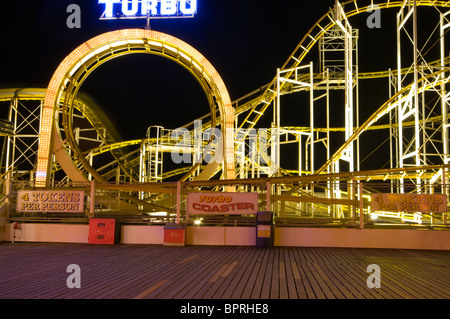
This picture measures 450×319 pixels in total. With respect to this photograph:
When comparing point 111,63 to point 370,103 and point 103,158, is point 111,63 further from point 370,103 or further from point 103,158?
point 370,103

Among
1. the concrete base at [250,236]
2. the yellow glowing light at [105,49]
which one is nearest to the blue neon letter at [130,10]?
the yellow glowing light at [105,49]

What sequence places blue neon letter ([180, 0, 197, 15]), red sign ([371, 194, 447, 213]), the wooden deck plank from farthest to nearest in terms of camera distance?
1. blue neon letter ([180, 0, 197, 15])
2. red sign ([371, 194, 447, 213])
3. the wooden deck plank

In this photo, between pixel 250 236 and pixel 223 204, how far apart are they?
118 cm

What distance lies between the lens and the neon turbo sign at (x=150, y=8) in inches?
669

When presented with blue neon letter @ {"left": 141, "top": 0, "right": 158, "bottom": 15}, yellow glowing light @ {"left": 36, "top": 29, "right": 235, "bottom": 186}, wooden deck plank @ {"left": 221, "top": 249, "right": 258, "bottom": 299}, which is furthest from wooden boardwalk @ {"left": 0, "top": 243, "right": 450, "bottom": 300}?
blue neon letter @ {"left": 141, "top": 0, "right": 158, "bottom": 15}

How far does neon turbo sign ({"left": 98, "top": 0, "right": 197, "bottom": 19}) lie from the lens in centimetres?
1698

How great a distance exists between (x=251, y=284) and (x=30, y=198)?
8.82 meters

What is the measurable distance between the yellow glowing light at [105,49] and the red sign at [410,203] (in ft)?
19.8

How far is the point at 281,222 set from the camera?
12.4 m

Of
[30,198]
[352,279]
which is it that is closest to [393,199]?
[352,279]

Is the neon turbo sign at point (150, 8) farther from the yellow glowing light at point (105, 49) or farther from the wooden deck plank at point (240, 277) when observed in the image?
the wooden deck plank at point (240, 277)

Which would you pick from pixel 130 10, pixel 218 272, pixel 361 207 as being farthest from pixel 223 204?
pixel 130 10

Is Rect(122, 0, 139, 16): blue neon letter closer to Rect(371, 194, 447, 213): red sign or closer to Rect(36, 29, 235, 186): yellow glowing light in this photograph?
Rect(36, 29, 235, 186): yellow glowing light

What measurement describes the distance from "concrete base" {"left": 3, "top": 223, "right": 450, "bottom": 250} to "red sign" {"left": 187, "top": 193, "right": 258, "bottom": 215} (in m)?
0.46
